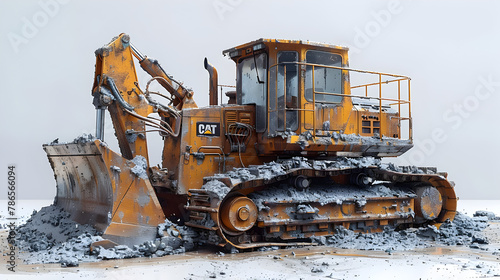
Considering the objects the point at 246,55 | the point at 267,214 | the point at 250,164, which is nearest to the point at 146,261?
the point at 267,214

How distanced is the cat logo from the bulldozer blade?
116cm

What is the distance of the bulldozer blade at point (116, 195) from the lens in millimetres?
8680

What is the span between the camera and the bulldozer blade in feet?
28.5

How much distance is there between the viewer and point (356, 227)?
10172 mm

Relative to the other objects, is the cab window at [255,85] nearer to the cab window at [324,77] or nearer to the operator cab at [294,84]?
the operator cab at [294,84]

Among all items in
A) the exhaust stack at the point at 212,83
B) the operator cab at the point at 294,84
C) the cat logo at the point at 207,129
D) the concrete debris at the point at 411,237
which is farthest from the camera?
the exhaust stack at the point at 212,83

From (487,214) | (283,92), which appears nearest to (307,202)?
(283,92)

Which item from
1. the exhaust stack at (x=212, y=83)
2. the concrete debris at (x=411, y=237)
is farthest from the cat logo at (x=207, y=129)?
the concrete debris at (x=411, y=237)

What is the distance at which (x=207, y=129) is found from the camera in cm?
988

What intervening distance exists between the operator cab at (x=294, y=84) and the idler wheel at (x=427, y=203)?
235 cm

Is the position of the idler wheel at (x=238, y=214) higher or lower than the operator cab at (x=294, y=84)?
lower

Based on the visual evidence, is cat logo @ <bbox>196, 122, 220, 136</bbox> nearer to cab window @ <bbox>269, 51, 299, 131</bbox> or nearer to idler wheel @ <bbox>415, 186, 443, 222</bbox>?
cab window @ <bbox>269, 51, 299, 131</bbox>

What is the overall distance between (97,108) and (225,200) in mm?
2792

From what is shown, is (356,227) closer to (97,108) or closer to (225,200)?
(225,200)
